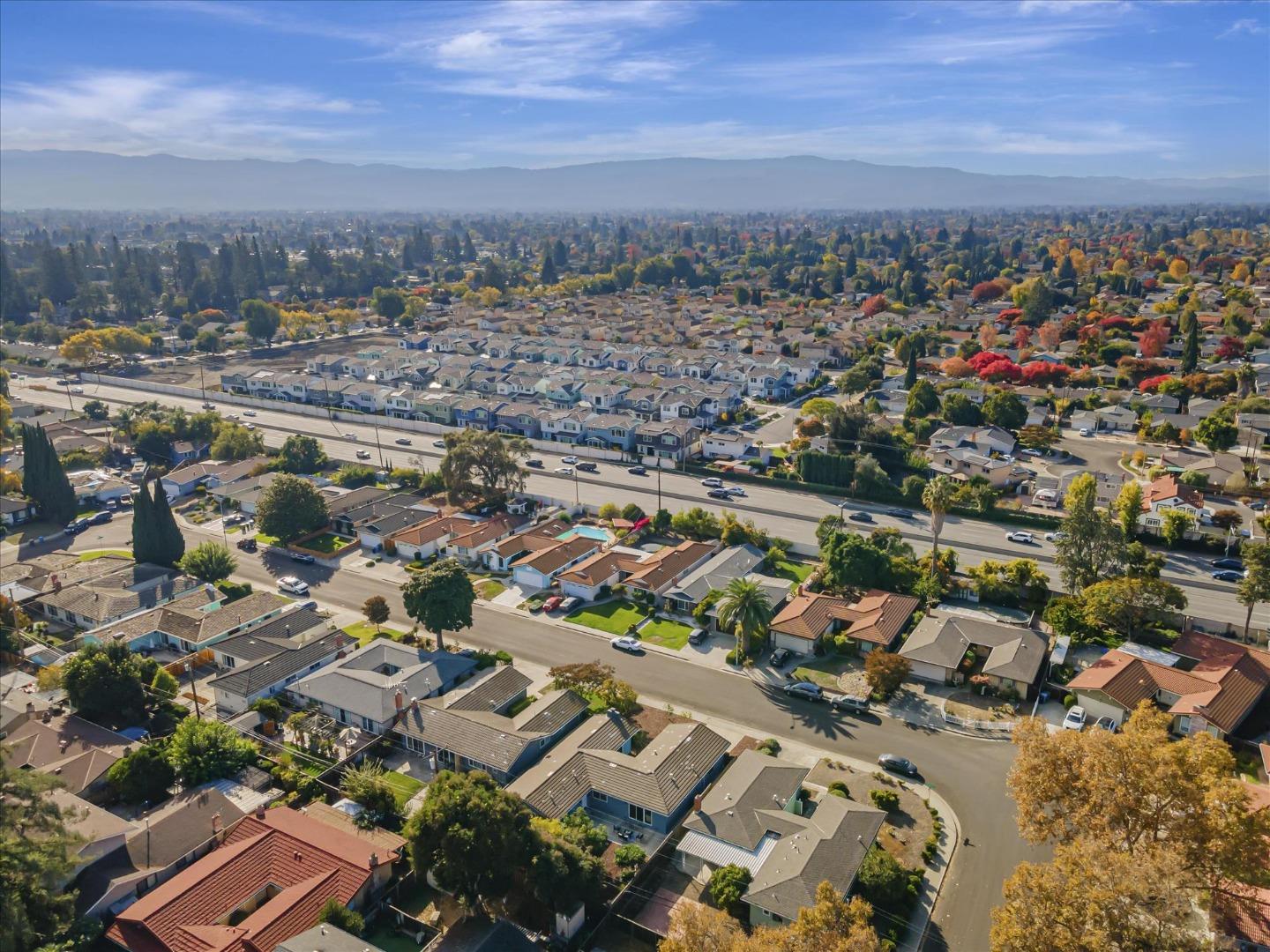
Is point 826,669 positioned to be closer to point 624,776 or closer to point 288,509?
point 624,776

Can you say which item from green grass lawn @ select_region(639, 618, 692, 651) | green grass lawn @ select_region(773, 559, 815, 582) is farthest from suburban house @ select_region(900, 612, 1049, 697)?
green grass lawn @ select_region(639, 618, 692, 651)

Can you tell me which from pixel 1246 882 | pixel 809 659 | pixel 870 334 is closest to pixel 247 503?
pixel 809 659

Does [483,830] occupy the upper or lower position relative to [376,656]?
upper

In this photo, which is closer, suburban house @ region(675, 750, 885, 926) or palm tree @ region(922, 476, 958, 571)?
suburban house @ region(675, 750, 885, 926)

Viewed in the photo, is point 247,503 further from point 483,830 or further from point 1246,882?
point 1246,882

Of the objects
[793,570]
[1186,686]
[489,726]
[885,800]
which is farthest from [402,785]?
[1186,686]

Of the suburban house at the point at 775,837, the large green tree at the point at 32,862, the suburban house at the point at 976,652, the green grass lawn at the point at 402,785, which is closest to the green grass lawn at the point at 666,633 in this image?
the suburban house at the point at 976,652

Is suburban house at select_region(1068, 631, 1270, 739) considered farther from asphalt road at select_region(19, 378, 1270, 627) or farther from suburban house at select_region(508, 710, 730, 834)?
suburban house at select_region(508, 710, 730, 834)
